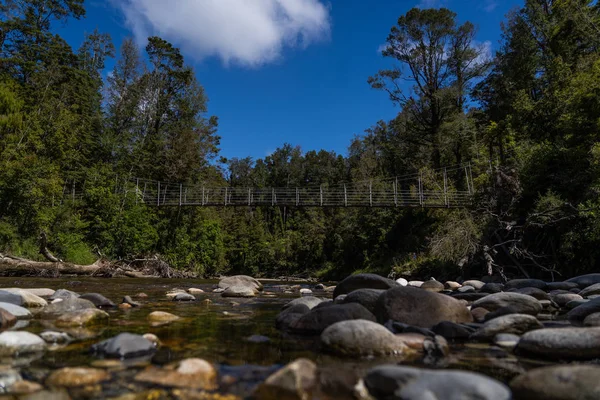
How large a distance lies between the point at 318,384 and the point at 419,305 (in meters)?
1.78

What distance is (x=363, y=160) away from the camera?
2966 cm

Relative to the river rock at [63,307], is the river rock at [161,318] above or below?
below

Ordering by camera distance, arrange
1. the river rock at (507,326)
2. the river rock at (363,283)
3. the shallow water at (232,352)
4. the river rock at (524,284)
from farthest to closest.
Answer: the river rock at (524,284)
the river rock at (363,283)
the river rock at (507,326)
the shallow water at (232,352)

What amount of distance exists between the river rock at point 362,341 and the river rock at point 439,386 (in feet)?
2.38

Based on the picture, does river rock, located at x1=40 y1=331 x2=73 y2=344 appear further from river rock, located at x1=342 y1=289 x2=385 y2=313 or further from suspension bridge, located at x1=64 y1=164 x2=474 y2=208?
suspension bridge, located at x1=64 y1=164 x2=474 y2=208

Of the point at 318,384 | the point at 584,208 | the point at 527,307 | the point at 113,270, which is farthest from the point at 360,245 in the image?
the point at 318,384

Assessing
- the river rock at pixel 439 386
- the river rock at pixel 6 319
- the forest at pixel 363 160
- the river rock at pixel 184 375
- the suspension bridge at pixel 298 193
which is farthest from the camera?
the suspension bridge at pixel 298 193

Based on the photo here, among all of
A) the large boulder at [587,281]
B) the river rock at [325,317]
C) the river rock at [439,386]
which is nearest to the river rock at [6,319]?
the river rock at [325,317]

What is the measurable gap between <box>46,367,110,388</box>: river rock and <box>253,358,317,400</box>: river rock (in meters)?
0.77

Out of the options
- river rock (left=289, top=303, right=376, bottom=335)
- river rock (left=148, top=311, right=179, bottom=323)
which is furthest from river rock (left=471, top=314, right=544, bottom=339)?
river rock (left=148, top=311, right=179, bottom=323)

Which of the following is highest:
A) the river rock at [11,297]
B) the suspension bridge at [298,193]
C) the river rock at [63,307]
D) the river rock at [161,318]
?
the suspension bridge at [298,193]

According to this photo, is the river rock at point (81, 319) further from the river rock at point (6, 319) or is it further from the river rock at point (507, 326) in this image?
the river rock at point (507, 326)

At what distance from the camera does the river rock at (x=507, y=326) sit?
2.70m

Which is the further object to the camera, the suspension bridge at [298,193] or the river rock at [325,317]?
the suspension bridge at [298,193]
